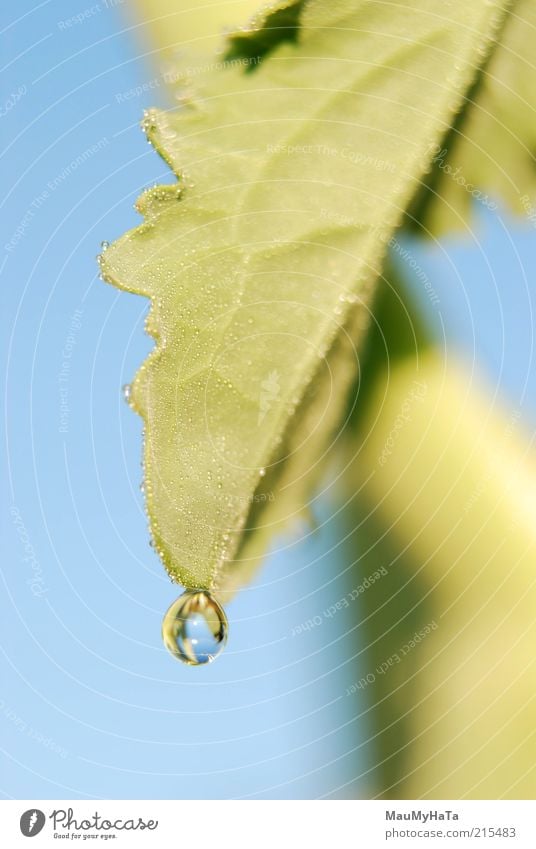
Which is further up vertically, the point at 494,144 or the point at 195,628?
the point at 494,144

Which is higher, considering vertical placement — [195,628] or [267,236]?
[267,236]

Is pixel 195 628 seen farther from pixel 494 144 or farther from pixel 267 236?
pixel 494 144

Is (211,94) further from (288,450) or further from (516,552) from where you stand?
(516,552)

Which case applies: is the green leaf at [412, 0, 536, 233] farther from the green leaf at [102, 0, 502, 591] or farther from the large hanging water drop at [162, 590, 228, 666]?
the large hanging water drop at [162, 590, 228, 666]

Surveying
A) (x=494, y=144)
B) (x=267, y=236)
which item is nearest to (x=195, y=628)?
(x=267, y=236)
